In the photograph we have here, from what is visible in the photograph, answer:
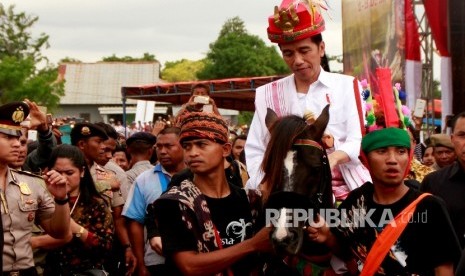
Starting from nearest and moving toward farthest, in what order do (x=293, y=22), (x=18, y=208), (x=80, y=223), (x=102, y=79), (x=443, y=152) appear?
(x=293, y=22) < (x=18, y=208) < (x=80, y=223) < (x=443, y=152) < (x=102, y=79)

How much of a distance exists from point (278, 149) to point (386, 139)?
85 centimetres

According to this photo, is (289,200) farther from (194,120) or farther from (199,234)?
(194,120)

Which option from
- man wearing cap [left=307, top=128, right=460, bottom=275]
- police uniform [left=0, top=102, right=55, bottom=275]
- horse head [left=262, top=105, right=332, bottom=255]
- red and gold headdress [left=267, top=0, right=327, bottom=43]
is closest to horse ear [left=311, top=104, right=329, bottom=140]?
horse head [left=262, top=105, right=332, bottom=255]

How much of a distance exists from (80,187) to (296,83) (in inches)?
116

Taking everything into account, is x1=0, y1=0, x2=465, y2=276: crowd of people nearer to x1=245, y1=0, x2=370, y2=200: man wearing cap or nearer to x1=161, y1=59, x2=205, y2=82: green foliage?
x1=245, y1=0, x2=370, y2=200: man wearing cap

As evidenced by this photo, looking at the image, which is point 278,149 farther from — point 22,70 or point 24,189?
point 22,70

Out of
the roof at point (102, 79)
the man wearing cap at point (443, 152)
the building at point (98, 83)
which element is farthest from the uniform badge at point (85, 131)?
the roof at point (102, 79)

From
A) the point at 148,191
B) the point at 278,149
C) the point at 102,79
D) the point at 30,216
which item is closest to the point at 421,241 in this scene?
the point at 278,149

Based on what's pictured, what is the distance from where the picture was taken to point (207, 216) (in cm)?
478

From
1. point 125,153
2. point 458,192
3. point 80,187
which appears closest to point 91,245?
point 80,187

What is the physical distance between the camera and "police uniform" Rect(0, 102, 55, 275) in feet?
20.1

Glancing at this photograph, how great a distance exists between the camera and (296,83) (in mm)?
5562

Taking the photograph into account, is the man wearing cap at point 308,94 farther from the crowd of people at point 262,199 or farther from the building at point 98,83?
the building at point 98,83

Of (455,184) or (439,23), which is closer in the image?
(455,184)
